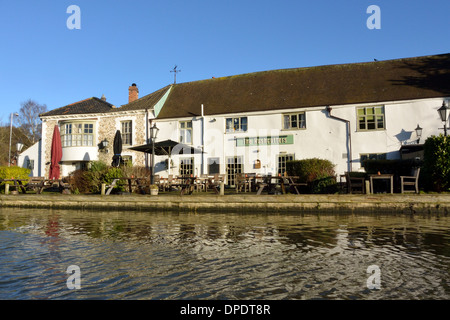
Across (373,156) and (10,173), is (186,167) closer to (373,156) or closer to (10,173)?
(10,173)

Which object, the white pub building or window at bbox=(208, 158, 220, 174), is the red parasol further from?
window at bbox=(208, 158, 220, 174)

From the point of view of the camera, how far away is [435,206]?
455 inches

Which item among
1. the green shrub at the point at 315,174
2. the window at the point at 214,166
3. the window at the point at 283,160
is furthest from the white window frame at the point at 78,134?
the green shrub at the point at 315,174

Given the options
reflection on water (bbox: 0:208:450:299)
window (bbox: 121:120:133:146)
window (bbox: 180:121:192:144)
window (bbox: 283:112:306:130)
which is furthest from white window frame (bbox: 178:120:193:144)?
reflection on water (bbox: 0:208:450:299)

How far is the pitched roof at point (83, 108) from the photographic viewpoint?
26.6 m

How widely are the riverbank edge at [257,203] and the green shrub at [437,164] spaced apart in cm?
134

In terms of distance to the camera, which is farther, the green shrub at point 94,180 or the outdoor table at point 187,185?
the green shrub at point 94,180

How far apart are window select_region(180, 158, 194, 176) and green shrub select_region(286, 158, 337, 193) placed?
914 cm

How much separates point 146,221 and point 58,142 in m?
15.0

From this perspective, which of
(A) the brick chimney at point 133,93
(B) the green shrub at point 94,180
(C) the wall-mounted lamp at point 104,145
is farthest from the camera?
(A) the brick chimney at point 133,93

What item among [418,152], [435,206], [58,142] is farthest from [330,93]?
[58,142]

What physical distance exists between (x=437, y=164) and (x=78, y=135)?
22.8 m

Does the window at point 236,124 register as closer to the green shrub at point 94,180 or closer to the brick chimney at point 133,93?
the green shrub at point 94,180
